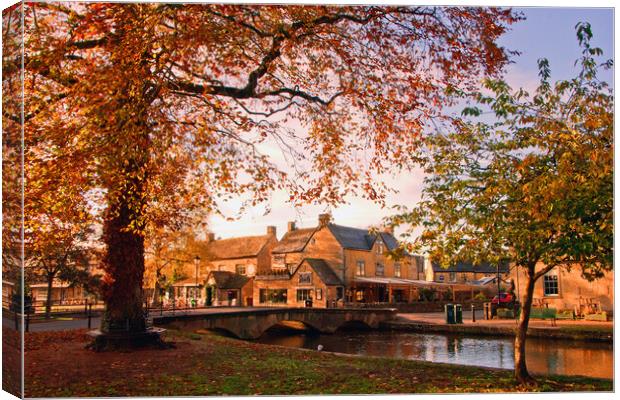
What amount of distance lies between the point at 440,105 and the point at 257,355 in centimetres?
611

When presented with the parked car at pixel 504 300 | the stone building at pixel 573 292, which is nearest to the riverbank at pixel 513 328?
the stone building at pixel 573 292

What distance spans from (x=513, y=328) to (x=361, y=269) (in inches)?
292

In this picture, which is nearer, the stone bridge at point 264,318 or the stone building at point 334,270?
the stone bridge at point 264,318

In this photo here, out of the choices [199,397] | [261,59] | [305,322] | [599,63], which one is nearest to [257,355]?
[199,397]

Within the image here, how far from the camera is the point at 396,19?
9.09 m

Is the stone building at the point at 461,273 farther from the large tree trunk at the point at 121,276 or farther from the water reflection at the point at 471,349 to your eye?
the large tree trunk at the point at 121,276

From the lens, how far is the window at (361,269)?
25.4 meters

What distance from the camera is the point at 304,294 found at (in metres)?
28.6

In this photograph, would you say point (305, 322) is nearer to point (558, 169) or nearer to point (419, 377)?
point (419, 377)

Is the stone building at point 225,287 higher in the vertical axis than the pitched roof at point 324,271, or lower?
lower

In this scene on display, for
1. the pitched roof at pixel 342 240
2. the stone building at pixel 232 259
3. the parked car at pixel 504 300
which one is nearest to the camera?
the pitched roof at pixel 342 240

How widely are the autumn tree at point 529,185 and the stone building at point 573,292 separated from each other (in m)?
9.87

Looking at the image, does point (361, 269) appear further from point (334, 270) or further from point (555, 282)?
point (555, 282)

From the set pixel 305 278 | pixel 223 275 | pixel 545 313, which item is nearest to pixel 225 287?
pixel 223 275
